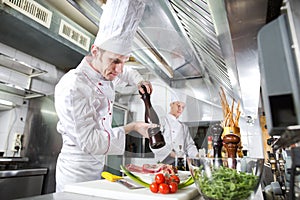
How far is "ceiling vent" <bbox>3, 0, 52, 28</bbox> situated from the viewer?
→ 1241 mm

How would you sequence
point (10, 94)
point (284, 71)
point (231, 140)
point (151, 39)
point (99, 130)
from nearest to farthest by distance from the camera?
point (284, 71) → point (231, 140) → point (99, 130) → point (151, 39) → point (10, 94)

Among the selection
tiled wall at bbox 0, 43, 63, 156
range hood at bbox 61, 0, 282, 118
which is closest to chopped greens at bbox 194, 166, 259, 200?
range hood at bbox 61, 0, 282, 118

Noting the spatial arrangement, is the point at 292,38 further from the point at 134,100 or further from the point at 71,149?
the point at 71,149

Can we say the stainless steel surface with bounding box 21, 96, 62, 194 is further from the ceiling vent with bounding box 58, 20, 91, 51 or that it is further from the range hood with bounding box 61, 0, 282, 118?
the range hood with bounding box 61, 0, 282, 118

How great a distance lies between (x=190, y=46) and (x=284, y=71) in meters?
0.82

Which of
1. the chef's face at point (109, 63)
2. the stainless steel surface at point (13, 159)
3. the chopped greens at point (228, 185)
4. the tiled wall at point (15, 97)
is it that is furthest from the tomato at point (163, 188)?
the tiled wall at point (15, 97)

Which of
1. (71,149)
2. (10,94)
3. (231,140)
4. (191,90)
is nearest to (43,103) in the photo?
(10,94)

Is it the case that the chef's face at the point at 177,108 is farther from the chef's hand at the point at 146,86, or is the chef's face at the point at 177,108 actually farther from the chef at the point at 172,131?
the chef's hand at the point at 146,86

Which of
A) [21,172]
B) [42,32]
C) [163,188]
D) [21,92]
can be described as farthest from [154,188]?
[21,92]

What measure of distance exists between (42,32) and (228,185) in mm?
1499

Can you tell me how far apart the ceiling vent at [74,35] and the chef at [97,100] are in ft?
2.06

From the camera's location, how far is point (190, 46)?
1033 millimetres

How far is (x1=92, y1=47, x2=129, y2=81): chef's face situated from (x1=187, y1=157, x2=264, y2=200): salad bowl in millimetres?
685

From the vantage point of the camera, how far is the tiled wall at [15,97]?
5.50 feet
